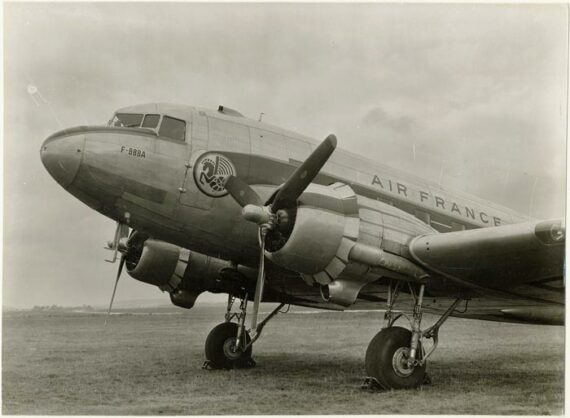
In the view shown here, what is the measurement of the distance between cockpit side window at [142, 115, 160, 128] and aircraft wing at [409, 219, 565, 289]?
3.86 m

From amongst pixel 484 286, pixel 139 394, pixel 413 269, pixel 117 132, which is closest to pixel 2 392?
pixel 139 394

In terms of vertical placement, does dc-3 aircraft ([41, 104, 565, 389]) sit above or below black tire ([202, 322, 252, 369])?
above

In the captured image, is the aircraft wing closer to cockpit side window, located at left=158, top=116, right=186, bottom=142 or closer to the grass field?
the grass field

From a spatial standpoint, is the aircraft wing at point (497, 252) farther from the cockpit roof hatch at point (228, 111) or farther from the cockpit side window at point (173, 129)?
the cockpit side window at point (173, 129)

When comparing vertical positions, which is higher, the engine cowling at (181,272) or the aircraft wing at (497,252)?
the aircraft wing at (497,252)

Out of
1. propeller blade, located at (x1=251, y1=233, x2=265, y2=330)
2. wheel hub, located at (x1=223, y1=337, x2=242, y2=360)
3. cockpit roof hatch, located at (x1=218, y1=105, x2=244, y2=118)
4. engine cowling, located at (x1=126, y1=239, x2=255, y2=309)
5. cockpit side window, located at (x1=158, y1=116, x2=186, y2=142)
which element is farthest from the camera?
wheel hub, located at (x1=223, y1=337, x2=242, y2=360)

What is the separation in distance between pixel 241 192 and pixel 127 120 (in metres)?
2.10

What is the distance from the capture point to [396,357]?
7863 millimetres

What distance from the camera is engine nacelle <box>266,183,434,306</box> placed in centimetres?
727

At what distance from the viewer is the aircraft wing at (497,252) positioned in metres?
7.27

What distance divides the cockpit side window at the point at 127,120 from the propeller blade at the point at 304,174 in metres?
2.40

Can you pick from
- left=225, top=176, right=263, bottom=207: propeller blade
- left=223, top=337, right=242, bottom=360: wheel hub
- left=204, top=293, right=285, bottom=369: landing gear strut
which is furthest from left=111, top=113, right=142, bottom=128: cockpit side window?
left=223, top=337, right=242, bottom=360: wheel hub

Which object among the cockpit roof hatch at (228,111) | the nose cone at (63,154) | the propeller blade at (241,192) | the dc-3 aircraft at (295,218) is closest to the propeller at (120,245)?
the dc-3 aircraft at (295,218)

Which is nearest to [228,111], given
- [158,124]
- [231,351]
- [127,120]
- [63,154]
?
[158,124]
